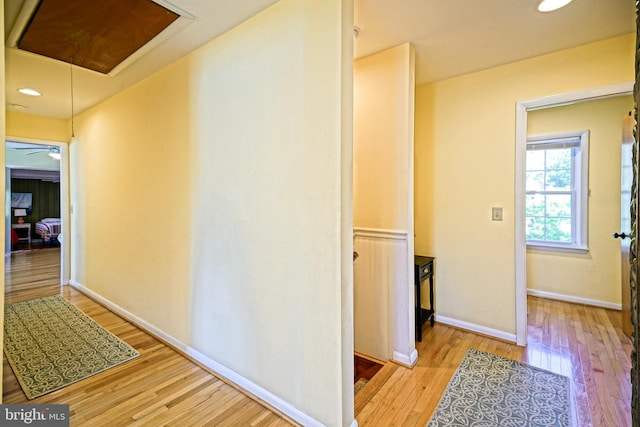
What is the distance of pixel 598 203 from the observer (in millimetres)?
3326

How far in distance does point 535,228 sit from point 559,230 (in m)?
0.24

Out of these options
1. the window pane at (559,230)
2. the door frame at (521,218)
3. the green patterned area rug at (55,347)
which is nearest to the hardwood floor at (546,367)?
the door frame at (521,218)

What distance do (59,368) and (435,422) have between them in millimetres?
2636

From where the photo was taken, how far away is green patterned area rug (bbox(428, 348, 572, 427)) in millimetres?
1651

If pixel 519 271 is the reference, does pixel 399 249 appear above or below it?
above

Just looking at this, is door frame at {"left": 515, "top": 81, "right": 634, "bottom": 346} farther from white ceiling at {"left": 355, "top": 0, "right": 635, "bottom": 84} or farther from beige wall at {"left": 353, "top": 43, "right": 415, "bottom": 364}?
beige wall at {"left": 353, "top": 43, "right": 415, "bottom": 364}

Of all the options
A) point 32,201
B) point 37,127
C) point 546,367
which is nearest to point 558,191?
point 546,367

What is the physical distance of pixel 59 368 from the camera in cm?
216

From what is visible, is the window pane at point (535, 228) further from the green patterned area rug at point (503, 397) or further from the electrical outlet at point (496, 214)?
the green patterned area rug at point (503, 397)

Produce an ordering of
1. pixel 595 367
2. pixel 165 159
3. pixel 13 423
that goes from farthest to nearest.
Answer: pixel 165 159 → pixel 595 367 → pixel 13 423

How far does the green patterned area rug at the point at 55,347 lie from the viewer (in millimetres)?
2066

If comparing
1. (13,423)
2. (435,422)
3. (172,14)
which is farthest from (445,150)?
(13,423)

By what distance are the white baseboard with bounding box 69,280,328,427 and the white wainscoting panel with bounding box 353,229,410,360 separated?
3.08 feet

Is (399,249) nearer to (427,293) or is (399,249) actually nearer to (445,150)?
(427,293)
